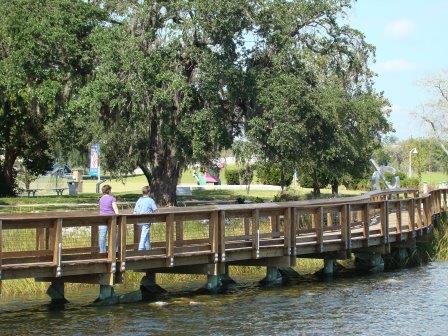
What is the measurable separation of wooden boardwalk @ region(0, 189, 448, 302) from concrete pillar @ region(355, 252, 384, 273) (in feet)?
2.22

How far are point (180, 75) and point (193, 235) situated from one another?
1608cm

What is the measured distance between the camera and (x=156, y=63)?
42.0 meters

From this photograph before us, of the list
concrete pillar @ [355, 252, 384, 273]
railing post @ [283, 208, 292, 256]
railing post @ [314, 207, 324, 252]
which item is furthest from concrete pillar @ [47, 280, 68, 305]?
concrete pillar @ [355, 252, 384, 273]

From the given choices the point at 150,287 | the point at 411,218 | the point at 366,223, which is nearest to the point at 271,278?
the point at 150,287

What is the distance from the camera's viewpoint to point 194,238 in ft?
87.7

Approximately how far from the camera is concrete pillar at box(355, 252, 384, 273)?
30.9 m

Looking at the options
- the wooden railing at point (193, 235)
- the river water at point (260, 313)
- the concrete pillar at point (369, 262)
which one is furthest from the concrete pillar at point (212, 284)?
the concrete pillar at point (369, 262)

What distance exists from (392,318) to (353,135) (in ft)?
113

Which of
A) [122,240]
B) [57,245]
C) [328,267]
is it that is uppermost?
[122,240]

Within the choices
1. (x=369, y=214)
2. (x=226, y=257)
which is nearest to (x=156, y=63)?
(x=369, y=214)

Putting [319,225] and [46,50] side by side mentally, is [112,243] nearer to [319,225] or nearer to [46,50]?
[319,225]

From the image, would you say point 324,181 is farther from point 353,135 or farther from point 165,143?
point 165,143

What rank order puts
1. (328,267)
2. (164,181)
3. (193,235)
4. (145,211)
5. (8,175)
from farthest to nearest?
(8,175), (164,181), (328,267), (193,235), (145,211)

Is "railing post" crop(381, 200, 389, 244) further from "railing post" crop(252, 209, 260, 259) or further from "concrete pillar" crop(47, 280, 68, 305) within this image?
"concrete pillar" crop(47, 280, 68, 305)
